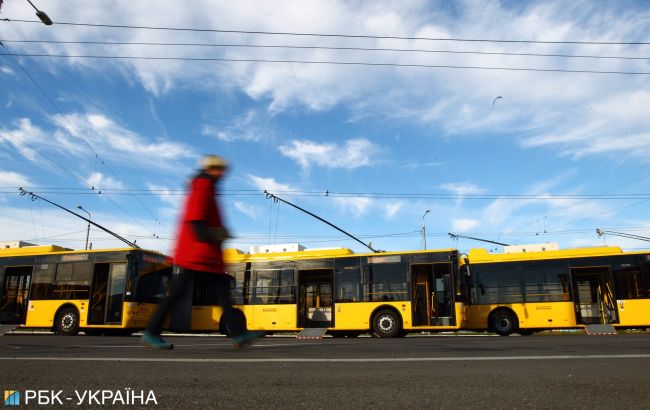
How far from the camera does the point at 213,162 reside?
451 centimetres

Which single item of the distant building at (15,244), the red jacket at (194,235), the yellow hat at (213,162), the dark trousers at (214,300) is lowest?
the dark trousers at (214,300)

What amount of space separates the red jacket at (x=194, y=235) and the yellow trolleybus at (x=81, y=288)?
1402cm

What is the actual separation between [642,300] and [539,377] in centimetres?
1512

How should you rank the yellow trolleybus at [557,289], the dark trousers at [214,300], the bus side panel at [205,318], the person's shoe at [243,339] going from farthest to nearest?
the bus side panel at [205,318], the yellow trolleybus at [557,289], the person's shoe at [243,339], the dark trousers at [214,300]

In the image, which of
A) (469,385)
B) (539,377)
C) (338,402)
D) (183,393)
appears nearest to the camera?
(338,402)

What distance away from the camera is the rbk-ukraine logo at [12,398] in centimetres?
359

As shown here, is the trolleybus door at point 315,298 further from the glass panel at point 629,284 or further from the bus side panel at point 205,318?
the glass panel at point 629,284

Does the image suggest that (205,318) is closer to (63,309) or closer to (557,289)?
(63,309)

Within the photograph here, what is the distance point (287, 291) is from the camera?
58.4ft

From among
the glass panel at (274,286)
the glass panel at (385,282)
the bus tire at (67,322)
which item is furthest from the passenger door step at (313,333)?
the bus tire at (67,322)

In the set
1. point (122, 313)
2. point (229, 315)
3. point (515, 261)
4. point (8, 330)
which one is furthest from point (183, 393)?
point (8, 330)

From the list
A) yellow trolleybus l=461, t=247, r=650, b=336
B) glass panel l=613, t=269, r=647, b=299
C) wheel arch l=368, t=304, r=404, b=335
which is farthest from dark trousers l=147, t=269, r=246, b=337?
glass panel l=613, t=269, r=647, b=299

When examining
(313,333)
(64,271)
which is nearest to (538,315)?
(313,333)

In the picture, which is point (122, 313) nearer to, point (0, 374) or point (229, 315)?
point (0, 374)
